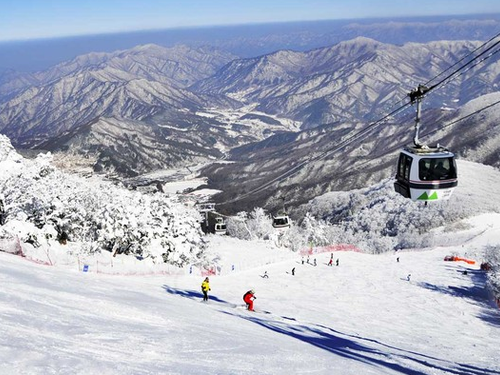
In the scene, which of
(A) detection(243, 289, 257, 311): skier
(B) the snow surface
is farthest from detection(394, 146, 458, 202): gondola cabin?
(A) detection(243, 289, 257, 311): skier

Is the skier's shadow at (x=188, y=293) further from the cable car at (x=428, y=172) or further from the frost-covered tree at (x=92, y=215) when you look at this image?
the cable car at (x=428, y=172)

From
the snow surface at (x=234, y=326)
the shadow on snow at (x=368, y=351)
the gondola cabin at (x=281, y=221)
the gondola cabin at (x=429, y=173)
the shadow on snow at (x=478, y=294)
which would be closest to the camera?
the snow surface at (x=234, y=326)

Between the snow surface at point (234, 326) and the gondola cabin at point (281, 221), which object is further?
the gondola cabin at point (281, 221)

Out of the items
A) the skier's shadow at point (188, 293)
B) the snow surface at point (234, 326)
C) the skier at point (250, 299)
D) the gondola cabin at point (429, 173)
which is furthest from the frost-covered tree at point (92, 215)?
the gondola cabin at point (429, 173)

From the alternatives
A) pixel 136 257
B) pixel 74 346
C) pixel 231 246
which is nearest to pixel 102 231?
pixel 136 257

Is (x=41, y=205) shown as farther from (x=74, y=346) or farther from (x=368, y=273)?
(x=368, y=273)

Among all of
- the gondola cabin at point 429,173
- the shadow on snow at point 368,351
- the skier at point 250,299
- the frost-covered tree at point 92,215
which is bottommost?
the shadow on snow at point 368,351
